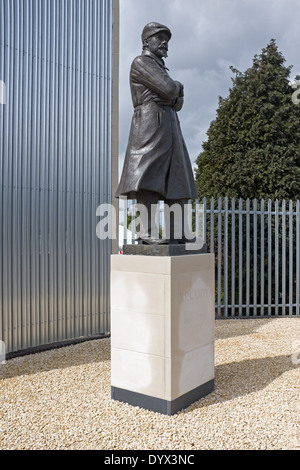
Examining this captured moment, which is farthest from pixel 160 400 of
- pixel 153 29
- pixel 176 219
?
pixel 153 29

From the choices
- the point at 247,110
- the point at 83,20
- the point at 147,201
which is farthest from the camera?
the point at 247,110

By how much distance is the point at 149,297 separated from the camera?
316cm

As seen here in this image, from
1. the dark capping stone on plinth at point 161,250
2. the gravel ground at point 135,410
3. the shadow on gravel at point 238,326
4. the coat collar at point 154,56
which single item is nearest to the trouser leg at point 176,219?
the dark capping stone on plinth at point 161,250

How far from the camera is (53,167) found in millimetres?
5281

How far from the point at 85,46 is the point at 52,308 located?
3.81 metres

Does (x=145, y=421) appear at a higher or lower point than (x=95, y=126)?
lower

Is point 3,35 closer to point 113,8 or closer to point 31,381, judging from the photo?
point 113,8

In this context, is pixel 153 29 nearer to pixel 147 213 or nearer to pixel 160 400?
pixel 147 213

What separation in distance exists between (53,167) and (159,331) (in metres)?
3.11

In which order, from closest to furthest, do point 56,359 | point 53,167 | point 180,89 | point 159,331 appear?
point 159,331 → point 180,89 → point 56,359 → point 53,167

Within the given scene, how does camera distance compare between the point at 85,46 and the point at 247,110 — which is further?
the point at 247,110

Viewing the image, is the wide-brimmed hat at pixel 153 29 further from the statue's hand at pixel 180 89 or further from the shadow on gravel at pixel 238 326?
the shadow on gravel at pixel 238 326

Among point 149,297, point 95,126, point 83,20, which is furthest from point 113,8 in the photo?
point 149,297
